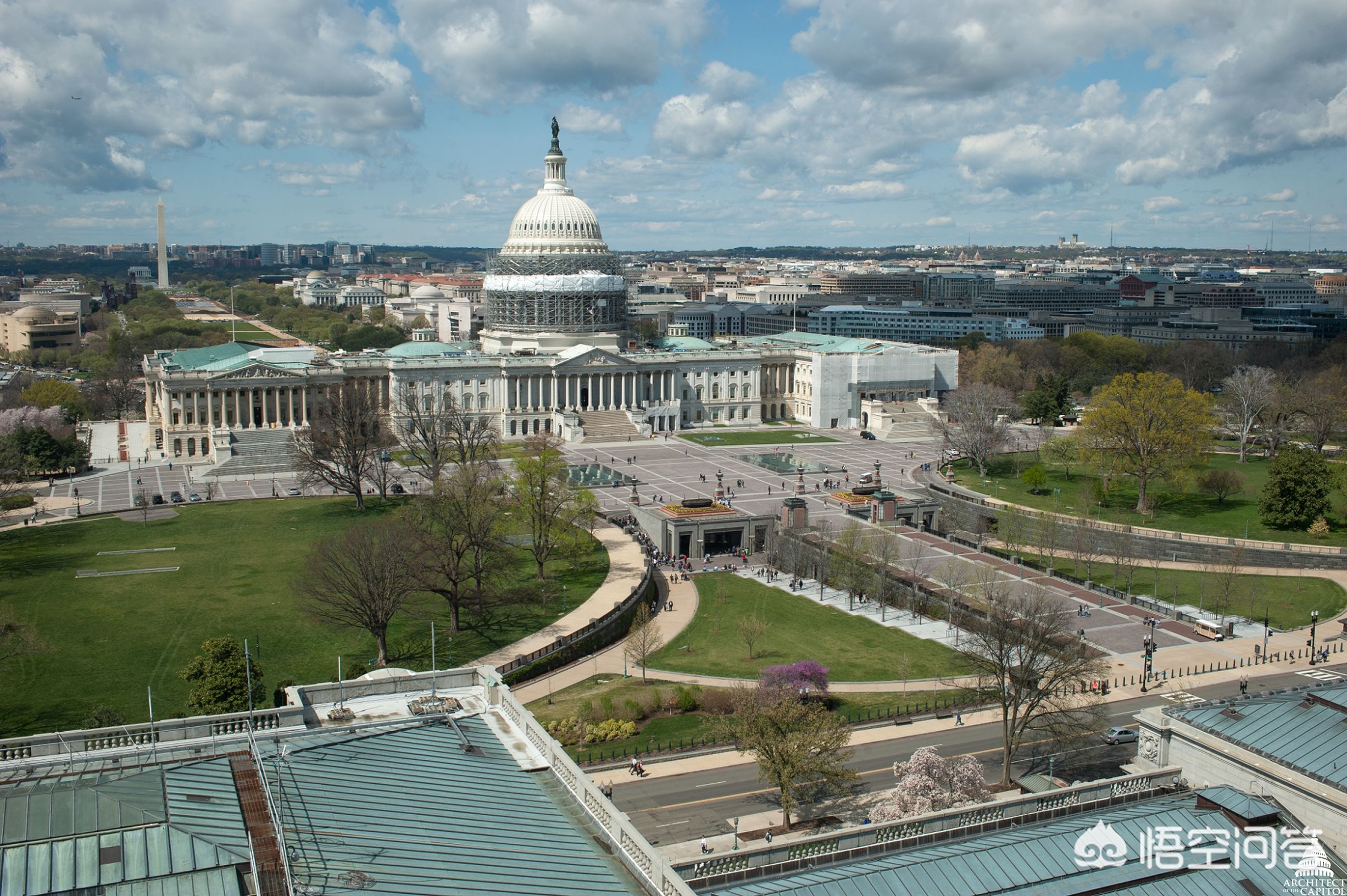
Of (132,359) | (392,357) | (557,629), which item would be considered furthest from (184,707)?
(132,359)

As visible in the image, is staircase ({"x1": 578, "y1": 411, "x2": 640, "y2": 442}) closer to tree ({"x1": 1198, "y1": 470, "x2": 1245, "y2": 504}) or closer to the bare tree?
the bare tree

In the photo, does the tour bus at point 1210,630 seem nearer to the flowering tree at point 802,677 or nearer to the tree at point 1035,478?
the flowering tree at point 802,677

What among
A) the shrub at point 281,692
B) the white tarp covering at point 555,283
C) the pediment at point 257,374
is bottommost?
the shrub at point 281,692

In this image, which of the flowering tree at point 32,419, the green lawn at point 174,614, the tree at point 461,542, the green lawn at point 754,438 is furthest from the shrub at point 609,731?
the flowering tree at point 32,419

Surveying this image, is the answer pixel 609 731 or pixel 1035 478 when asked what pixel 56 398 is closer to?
pixel 1035 478

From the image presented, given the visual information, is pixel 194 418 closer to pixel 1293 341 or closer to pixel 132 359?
pixel 132 359

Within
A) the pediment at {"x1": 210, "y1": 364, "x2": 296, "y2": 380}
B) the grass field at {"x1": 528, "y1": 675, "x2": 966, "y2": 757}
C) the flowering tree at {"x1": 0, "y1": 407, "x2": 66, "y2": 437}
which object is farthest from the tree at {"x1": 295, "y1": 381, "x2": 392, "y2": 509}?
the grass field at {"x1": 528, "y1": 675, "x2": 966, "y2": 757}

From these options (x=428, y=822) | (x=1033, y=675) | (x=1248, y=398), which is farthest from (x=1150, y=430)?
(x=428, y=822)
